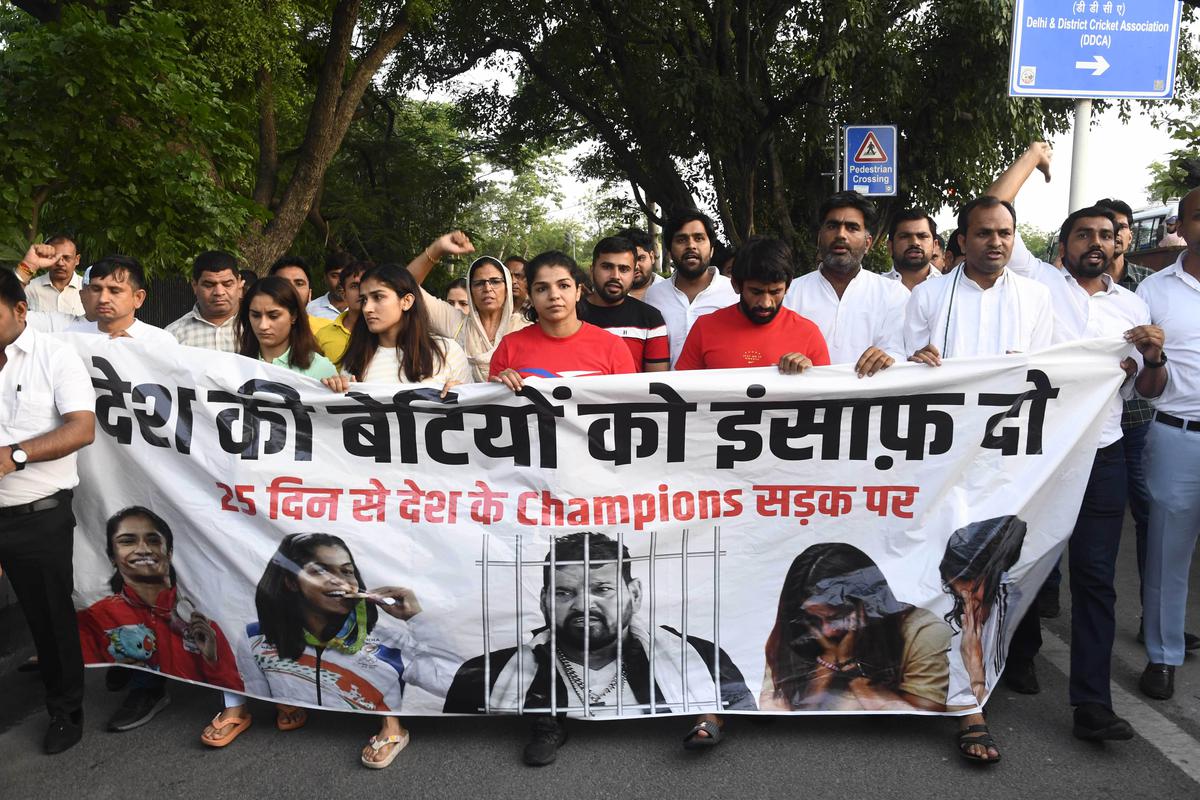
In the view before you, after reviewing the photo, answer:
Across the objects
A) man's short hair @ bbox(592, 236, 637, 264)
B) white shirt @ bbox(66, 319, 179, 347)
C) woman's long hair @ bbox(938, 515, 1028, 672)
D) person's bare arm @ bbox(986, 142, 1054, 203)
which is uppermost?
person's bare arm @ bbox(986, 142, 1054, 203)

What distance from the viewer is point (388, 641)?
3.80 metres

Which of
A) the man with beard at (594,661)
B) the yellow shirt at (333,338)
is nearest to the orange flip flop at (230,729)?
the man with beard at (594,661)

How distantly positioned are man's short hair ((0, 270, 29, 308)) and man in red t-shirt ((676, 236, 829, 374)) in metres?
2.55

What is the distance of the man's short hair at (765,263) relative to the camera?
4.06 meters

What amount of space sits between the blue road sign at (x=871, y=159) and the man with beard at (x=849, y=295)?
7.00 meters

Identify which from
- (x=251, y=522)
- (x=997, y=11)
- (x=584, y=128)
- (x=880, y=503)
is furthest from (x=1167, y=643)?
(x=584, y=128)

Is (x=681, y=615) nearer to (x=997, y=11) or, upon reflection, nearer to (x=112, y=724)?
(x=112, y=724)

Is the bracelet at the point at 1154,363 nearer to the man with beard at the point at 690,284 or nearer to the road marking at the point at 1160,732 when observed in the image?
the road marking at the point at 1160,732

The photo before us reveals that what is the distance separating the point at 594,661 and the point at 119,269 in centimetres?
276

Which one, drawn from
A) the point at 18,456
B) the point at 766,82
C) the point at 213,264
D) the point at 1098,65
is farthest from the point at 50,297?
the point at 766,82

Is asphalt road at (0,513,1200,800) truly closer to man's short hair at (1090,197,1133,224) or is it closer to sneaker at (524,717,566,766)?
sneaker at (524,717,566,766)

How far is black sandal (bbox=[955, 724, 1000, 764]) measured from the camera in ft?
11.6

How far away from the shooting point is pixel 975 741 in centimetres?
357

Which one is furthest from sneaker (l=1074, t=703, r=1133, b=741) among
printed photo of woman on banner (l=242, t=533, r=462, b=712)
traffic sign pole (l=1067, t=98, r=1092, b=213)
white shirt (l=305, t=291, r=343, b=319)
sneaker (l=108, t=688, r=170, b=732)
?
white shirt (l=305, t=291, r=343, b=319)
